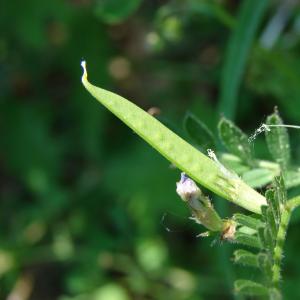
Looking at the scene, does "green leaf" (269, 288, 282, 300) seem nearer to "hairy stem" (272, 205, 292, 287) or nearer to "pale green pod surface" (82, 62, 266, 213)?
"hairy stem" (272, 205, 292, 287)

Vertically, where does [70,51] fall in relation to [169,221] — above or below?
above

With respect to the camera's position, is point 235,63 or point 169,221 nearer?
point 235,63

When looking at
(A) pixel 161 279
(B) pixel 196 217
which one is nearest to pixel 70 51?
(A) pixel 161 279

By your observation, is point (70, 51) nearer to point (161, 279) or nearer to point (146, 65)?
point (146, 65)

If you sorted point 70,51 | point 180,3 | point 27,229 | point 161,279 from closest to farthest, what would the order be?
point 180,3
point 161,279
point 27,229
point 70,51

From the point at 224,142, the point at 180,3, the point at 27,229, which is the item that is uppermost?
the point at 180,3

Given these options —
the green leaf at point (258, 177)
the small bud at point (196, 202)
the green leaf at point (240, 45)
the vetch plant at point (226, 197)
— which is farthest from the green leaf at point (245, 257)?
the green leaf at point (240, 45)

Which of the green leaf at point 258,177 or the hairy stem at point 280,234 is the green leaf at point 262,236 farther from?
the green leaf at point 258,177

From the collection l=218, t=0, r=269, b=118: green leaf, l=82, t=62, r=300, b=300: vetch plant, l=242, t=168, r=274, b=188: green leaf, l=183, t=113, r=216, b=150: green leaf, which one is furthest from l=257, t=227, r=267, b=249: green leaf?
l=218, t=0, r=269, b=118: green leaf

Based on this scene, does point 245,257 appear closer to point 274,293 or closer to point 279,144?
point 274,293
